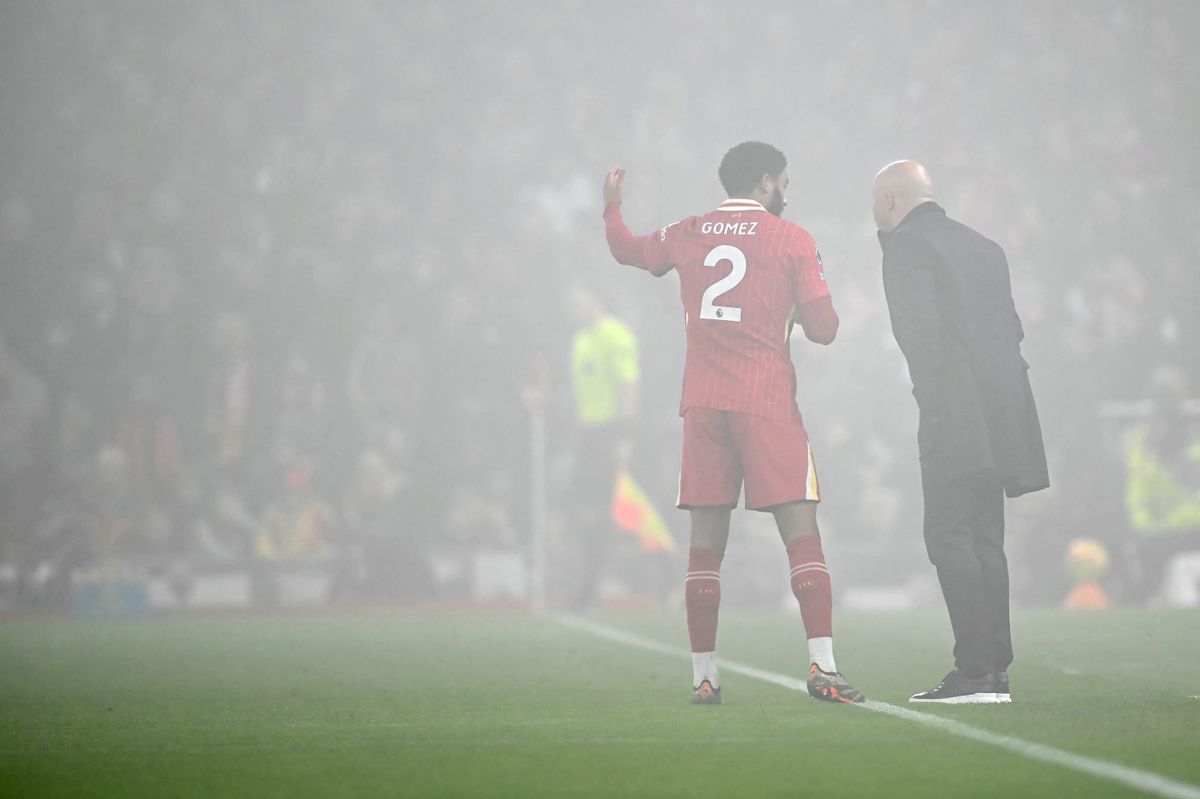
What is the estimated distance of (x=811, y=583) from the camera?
4.81 m

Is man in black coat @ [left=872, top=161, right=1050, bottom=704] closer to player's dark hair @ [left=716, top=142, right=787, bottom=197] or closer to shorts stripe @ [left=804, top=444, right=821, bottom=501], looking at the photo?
shorts stripe @ [left=804, top=444, right=821, bottom=501]

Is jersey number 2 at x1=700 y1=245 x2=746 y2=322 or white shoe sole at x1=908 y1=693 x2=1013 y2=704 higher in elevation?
jersey number 2 at x1=700 y1=245 x2=746 y2=322

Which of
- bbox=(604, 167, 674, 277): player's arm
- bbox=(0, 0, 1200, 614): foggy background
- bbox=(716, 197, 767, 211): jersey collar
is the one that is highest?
bbox=(0, 0, 1200, 614): foggy background

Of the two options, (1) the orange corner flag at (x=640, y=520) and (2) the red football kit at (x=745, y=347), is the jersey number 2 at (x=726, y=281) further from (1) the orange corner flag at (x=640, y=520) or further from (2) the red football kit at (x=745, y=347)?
(1) the orange corner flag at (x=640, y=520)

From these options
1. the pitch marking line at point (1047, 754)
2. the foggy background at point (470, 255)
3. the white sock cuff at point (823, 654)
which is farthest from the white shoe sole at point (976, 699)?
the foggy background at point (470, 255)

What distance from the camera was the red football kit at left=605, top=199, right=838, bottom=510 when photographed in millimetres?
4844

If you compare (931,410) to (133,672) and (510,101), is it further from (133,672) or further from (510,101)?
(510,101)

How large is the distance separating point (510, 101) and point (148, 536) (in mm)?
4457

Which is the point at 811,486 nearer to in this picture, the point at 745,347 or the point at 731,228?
the point at 745,347

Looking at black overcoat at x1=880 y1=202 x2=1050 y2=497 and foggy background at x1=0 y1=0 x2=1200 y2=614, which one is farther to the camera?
foggy background at x1=0 y1=0 x2=1200 y2=614

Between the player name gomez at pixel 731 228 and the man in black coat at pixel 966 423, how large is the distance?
0.40 meters

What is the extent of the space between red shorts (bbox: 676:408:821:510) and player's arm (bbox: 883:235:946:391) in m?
0.37

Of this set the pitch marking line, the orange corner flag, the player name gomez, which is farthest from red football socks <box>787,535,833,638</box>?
the orange corner flag

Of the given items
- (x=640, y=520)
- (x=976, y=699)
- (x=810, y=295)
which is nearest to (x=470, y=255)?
(x=640, y=520)
